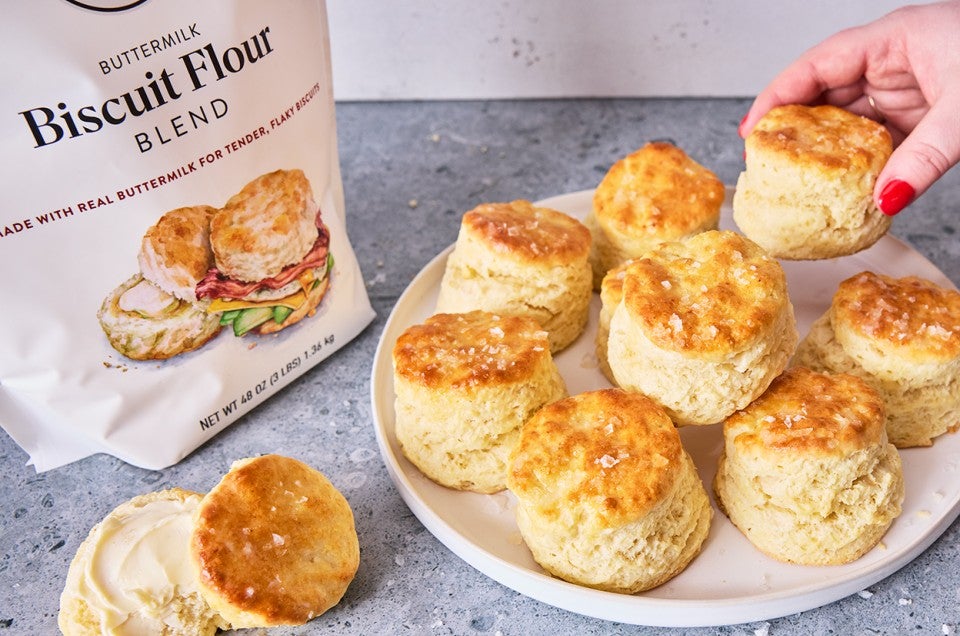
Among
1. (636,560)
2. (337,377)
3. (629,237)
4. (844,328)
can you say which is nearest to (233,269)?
(337,377)

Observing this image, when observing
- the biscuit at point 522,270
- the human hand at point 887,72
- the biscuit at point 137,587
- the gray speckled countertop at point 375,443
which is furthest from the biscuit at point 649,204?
the biscuit at point 137,587

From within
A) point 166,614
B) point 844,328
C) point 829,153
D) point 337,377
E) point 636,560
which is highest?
point 829,153

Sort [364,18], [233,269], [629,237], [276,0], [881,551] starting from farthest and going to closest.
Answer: [364,18], [629,237], [233,269], [276,0], [881,551]

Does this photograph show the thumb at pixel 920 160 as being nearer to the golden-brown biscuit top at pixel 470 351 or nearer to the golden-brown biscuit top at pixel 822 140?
the golden-brown biscuit top at pixel 822 140

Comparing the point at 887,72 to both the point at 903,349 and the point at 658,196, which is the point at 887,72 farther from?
the point at 903,349

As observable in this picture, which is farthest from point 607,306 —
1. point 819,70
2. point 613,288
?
point 819,70

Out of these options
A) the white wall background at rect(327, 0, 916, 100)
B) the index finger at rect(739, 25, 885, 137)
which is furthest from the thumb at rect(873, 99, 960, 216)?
the white wall background at rect(327, 0, 916, 100)

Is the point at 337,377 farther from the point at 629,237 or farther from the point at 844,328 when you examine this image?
the point at 844,328
